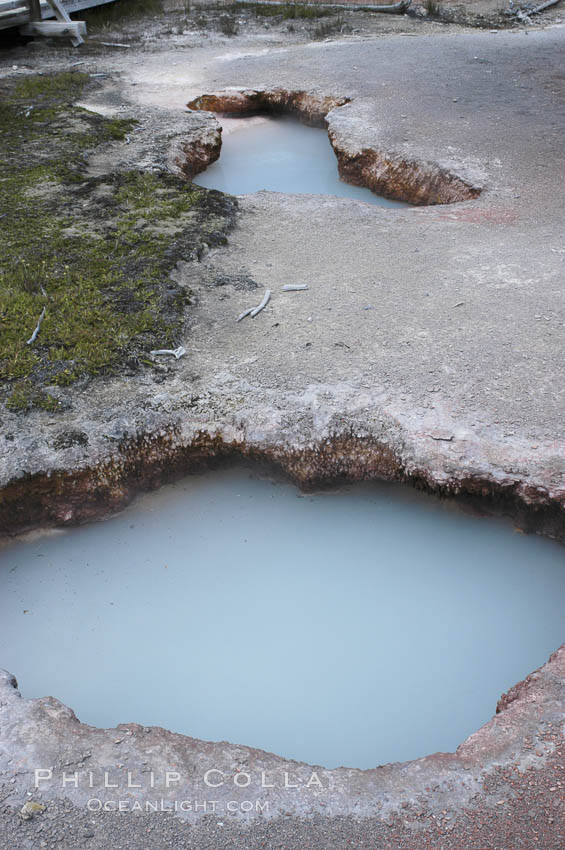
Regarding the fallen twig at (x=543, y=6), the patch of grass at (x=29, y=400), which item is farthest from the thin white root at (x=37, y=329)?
the fallen twig at (x=543, y=6)

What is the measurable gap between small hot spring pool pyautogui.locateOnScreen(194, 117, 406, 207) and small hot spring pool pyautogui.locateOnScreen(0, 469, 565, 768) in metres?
4.53

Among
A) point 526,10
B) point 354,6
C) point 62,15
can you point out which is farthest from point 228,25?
point 526,10

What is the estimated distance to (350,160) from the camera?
304 inches

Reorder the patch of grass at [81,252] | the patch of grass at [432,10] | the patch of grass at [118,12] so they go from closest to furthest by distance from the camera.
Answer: the patch of grass at [81,252], the patch of grass at [118,12], the patch of grass at [432,10]

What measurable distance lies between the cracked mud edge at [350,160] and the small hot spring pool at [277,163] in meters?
0.12

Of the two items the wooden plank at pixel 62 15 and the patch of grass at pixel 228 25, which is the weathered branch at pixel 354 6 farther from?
the wooden plank at pixel 62 15

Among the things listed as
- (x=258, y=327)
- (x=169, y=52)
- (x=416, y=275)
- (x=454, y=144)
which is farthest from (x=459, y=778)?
(x=169, y=52)

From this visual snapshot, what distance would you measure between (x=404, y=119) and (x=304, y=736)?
7.33m

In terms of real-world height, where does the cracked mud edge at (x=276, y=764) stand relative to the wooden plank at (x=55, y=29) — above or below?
below

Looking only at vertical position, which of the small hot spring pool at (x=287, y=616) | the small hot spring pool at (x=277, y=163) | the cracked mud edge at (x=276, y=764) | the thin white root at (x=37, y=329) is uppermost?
the small hot spring pool at (x=277, y=163)

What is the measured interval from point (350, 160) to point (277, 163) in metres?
1.14

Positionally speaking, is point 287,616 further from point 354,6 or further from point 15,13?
point 354,6

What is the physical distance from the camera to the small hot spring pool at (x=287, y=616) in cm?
305

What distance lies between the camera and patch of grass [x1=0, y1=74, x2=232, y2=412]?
171 inches
